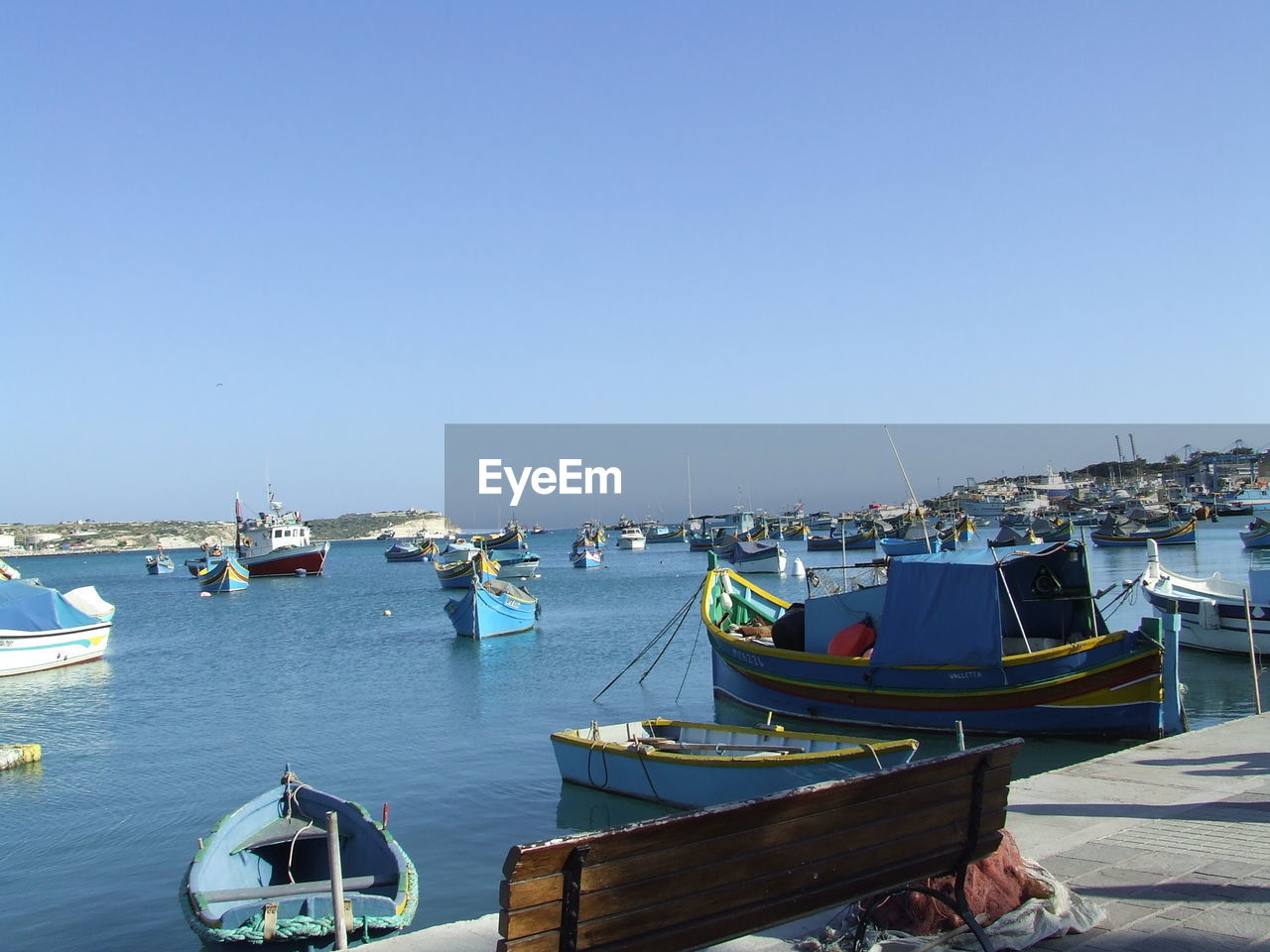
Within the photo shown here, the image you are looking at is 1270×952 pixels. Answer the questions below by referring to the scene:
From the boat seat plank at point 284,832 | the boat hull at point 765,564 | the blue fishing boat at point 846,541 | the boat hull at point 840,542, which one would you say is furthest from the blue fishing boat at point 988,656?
the boat hull at point 840,542

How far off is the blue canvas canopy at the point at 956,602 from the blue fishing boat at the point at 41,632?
27.9m

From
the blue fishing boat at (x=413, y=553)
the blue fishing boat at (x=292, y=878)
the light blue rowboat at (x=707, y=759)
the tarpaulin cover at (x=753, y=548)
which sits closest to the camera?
the blue fishing boat at (x=292, y=878)

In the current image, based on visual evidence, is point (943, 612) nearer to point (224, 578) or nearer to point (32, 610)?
point (32, 610)

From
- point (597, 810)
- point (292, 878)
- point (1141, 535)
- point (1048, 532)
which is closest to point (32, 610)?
point (597, 810)

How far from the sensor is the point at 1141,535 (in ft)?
267

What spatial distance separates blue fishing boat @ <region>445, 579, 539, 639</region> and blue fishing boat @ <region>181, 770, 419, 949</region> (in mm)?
27871

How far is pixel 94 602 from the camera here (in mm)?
47188

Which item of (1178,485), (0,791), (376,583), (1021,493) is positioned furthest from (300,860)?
(1178,485)

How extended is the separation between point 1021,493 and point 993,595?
15737 cm

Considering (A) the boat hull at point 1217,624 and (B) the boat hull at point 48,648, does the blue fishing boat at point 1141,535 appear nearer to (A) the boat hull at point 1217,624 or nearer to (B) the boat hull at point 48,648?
(A) the boat hull at point 1217,624

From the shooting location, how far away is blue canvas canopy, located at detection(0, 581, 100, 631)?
111 feet

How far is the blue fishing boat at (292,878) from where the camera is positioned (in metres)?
8.73

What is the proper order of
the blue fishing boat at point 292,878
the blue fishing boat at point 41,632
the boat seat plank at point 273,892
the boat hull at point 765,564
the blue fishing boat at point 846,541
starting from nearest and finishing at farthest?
the boat seat plank at point 273,892
the blue fishing boat at point 292,878
the blue fishing boat at point 41,632
the boat hull at point 765,564
the blue fishing boat at point 846,541

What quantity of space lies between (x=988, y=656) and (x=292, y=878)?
11.1 m
